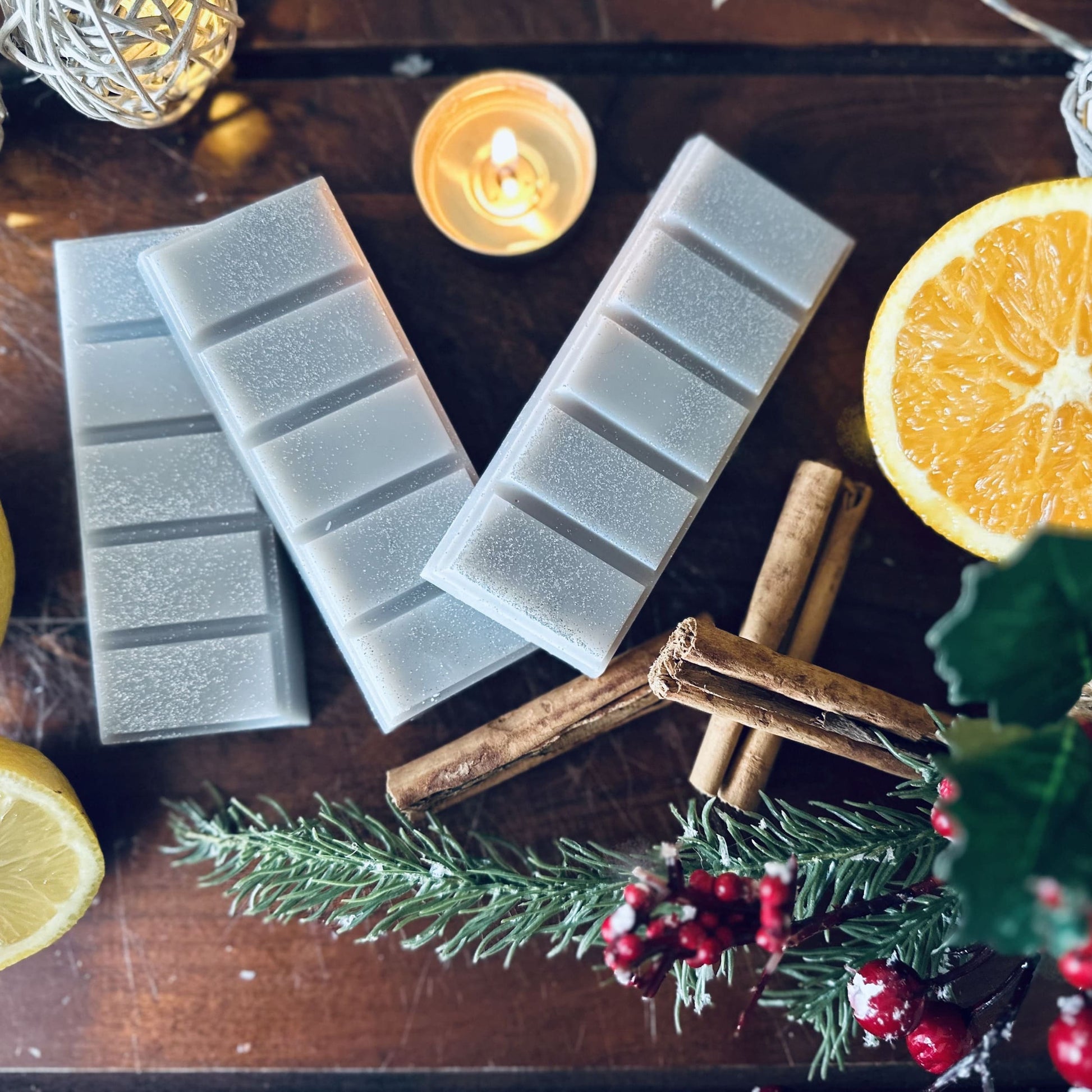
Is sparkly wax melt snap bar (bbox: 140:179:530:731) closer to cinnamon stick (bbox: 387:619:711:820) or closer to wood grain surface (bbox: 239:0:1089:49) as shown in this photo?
cinnamon stick (bbox: 387:619:711:820)

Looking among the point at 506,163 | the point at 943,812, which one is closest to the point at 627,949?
the point at 943,812

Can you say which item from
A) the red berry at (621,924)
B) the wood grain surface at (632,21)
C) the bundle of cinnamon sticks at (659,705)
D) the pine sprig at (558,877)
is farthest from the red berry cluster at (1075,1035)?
the wood grain surface at (632,21)

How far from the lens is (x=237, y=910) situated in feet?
4.25

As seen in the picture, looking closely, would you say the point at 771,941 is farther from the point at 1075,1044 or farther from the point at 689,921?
the point at 1075,1044

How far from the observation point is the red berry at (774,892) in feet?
2.59

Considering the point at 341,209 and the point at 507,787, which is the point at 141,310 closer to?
the point at 341,209

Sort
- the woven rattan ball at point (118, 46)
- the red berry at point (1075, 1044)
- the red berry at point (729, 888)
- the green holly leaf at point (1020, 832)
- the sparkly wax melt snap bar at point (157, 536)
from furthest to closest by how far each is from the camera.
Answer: the sparkly wax melt snap bar at point (157, 536)
the woven rattan ball at point (118, 46)
the red berry at point (729, 888)
the red berry at point (1075, 1044)
the green holly leaf at point (1020, 832)

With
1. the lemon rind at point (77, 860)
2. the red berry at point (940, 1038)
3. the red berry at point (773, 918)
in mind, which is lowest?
the lemon rind at point (77, 860)

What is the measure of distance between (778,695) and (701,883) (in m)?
0.31

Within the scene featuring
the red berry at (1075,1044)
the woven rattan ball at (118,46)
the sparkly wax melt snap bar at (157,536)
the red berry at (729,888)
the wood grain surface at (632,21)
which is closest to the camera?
the red berry at (1075,1044)

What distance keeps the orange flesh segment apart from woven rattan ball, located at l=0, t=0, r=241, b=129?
36.2 inches

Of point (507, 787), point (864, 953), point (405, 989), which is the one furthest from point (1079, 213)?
point (405, 989)

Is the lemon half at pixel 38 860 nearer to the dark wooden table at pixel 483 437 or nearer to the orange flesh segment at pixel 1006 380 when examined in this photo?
the dark wooden table at pixel 483 437

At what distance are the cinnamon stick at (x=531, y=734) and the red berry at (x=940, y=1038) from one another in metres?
0.46
